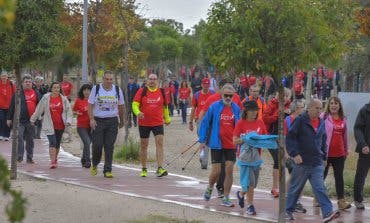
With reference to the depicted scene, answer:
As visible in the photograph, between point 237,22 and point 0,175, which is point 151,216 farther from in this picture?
point 0,175

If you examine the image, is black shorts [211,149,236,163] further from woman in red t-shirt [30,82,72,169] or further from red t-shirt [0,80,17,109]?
red t-shirt [0,80,17,109]

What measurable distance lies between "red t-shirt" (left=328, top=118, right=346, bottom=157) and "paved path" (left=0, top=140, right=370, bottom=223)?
0.80 metres

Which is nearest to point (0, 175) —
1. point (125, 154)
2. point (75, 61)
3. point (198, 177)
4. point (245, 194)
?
point (245, 194)

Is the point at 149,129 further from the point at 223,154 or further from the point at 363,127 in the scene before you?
the point at 363,127

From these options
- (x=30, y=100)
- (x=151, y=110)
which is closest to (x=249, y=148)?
(x=151, y=110)

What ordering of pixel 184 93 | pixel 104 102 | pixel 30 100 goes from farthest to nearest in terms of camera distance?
pixel 184 93 → pixel 30 100 → pixel 104 102

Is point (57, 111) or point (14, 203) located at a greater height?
point (57, 111)

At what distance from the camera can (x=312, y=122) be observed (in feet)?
31.9

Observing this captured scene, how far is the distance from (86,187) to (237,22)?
15.8 ft

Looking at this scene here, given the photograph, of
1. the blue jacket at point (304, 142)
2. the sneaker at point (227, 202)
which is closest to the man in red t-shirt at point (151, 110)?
the sneaker at point (227, 202)

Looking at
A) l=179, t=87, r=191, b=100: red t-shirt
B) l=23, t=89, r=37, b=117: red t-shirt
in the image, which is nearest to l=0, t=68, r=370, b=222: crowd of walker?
l=23, t=89, r=37, b=117: red t-shirt

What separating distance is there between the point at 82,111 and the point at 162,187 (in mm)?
2926

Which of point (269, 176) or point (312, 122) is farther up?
point (312, 122)

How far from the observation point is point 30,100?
16109mm
